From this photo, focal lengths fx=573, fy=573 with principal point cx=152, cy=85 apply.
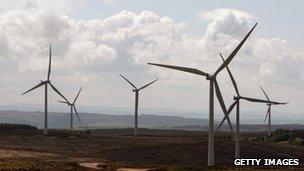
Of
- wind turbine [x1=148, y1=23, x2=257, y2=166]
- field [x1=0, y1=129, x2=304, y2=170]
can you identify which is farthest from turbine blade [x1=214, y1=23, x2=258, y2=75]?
field [x1=0, y1=129, x2=304, y2=170]

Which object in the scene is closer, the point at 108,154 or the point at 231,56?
the point at 231,56

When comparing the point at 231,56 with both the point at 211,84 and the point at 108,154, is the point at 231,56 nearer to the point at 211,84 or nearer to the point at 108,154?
the point at 211,84

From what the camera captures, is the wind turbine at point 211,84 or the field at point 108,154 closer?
the wind turbine at point 211,84

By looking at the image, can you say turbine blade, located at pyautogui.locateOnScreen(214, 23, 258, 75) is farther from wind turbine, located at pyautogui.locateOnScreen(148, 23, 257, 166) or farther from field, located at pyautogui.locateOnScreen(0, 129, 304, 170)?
field, located at pyautogui.locateOnScreen(0, 129, 304, 170)

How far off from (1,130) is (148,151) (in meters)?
61.4

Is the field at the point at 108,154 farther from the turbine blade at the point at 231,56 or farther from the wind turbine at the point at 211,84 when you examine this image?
the turbine blade at the point at 231,56

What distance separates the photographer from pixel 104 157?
91000 mm

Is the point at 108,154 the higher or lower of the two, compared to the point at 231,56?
lower

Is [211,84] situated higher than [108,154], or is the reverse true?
[211,84]

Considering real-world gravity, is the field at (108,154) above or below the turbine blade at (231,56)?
below

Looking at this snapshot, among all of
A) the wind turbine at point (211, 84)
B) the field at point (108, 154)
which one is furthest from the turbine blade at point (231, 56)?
the field at point (108, 154)

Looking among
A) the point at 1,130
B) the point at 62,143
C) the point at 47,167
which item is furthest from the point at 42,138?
the point at 47,167

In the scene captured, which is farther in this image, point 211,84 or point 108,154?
point 108,154

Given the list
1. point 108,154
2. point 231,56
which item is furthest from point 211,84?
point 108,154
